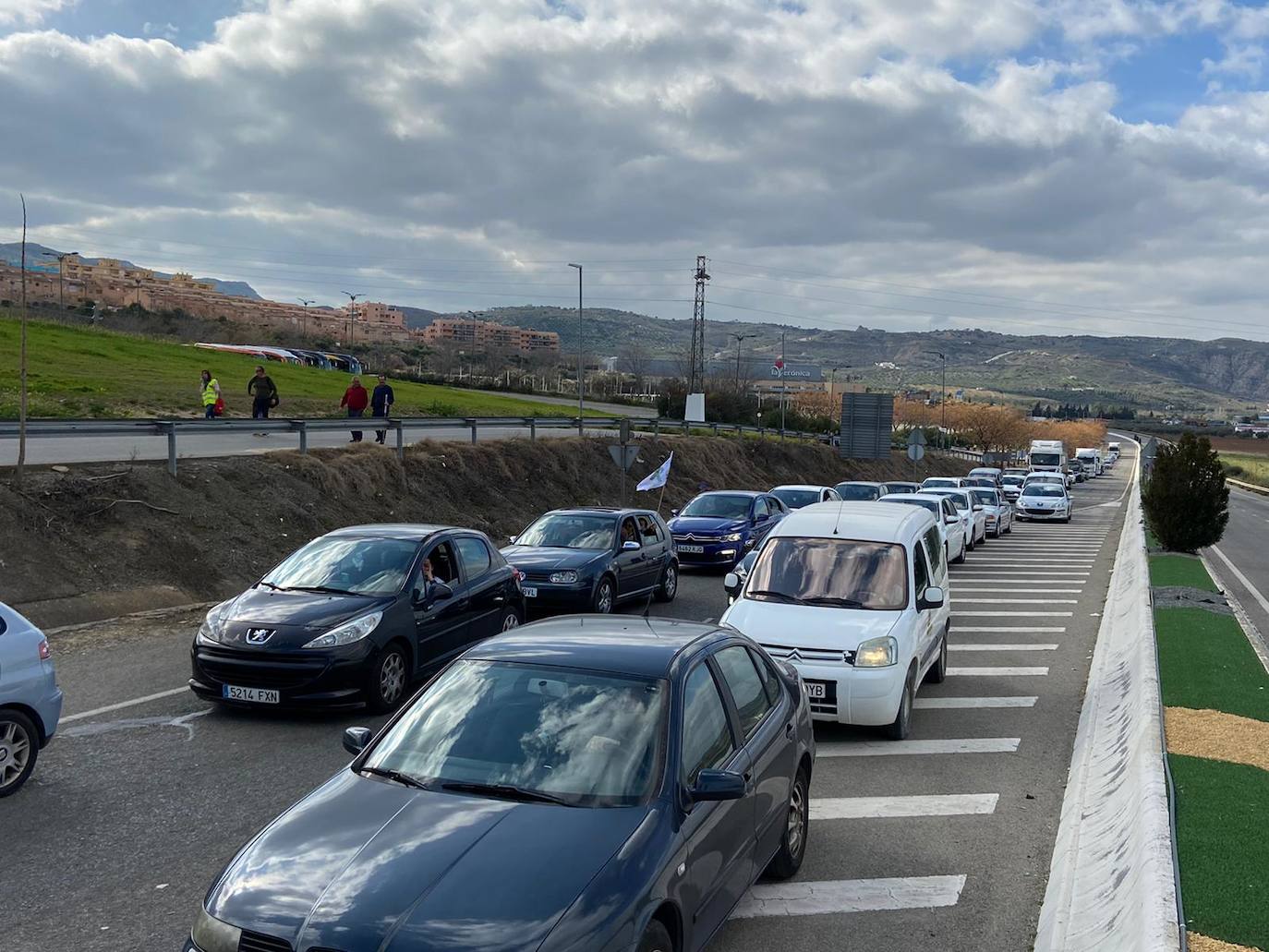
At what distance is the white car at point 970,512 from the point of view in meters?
28.8

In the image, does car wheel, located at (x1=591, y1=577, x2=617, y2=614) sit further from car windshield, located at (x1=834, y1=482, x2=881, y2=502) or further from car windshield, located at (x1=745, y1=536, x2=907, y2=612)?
car windshield, located at (x1=834, y1=482, x2=881, y2=502)

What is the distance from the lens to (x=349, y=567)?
10.5 meters

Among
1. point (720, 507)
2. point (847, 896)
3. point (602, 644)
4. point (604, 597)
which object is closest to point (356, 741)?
point (602, 644)

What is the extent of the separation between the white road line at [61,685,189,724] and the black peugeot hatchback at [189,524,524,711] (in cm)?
67

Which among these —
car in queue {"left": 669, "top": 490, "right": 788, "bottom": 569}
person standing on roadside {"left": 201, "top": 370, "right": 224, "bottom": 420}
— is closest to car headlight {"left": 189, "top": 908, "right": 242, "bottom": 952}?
car in queue {"left": 669, "top": 490, "right": 788, "bottom": 569}

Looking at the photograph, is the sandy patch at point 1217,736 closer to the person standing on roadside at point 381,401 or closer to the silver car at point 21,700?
the silver car at point 21,700

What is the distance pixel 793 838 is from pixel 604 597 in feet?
30.0

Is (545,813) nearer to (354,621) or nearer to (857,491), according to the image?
(354,621)

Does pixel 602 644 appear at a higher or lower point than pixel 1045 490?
higher

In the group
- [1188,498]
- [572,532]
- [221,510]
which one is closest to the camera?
[572,532]

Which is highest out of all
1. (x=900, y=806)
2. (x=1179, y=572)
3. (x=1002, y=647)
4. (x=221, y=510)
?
(x=221, y=510)

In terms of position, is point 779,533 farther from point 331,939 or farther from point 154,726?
point 331,939

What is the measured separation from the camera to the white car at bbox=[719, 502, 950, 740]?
9156mm

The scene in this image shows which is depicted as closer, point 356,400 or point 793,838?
point 793,838
